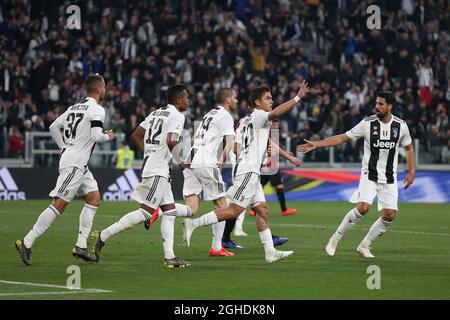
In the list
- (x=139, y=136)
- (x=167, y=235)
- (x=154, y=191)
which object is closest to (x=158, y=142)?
(x=139, y=136)

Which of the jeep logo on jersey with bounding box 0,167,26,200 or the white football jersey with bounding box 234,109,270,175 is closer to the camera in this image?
the white football jersey with bounding box 234,109,270,175

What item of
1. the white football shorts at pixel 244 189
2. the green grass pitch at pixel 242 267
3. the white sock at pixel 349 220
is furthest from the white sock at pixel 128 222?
the white sock at pixel 349 220

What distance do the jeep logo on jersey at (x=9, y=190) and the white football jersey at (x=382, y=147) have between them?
15.6 meters

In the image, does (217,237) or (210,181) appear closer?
(217,237)

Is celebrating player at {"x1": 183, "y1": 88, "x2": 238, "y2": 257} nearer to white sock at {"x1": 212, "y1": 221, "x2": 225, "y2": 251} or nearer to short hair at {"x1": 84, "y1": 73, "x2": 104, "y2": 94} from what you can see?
white sock at {"x1": 212, "y1": 221, "x2": 225, "y2": 251}

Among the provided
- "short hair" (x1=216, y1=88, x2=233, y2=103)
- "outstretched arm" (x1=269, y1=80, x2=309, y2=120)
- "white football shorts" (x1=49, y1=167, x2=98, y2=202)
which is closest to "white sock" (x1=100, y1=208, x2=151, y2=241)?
"white football shorts" (x1=49, y1=167, x2=98, y2=202)

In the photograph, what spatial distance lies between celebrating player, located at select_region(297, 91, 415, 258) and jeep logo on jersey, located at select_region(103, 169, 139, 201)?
14872mm

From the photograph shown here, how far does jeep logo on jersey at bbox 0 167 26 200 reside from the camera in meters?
28.3

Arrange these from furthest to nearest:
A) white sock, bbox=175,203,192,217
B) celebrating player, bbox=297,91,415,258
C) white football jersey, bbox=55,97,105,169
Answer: celebrating player, bbox=297,91,415,258 < white sock, bbox=175,203,192,217 < white football jersey, bbox=55,97,105,169

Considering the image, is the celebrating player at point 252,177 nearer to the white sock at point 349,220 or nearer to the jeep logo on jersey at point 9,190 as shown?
the white sock at point 349,220

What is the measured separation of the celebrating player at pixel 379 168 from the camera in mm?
14594

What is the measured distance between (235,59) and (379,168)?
19608 mm

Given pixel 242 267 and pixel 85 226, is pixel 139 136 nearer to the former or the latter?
pixel 85 226

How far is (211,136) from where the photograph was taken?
48.8 ft
